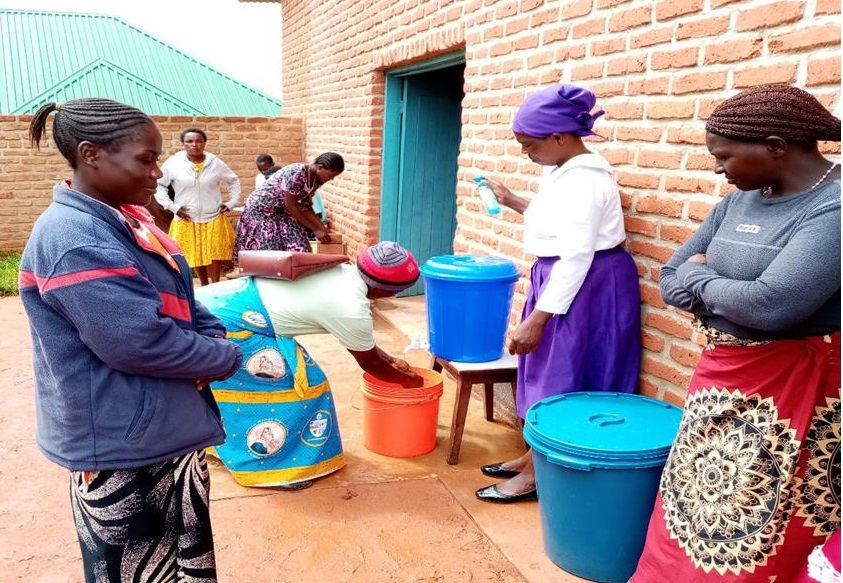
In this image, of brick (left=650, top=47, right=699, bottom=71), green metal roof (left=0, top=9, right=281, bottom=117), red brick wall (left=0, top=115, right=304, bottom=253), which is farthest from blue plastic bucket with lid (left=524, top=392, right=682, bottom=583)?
green metal roof (left=0, top=9, right=281, bottom=117)

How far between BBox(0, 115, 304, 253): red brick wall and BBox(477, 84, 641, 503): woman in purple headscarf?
23.6 feet

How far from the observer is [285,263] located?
307 cm

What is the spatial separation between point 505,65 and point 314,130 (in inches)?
209

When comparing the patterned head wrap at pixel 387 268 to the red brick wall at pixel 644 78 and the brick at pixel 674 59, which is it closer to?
the red brick wall at pixel 644 78

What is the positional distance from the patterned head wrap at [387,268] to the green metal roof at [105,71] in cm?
1117

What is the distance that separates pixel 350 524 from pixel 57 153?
8.39 metres

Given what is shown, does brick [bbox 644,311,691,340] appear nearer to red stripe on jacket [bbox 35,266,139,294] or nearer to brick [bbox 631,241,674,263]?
brick [bbox 631,241,674,263]

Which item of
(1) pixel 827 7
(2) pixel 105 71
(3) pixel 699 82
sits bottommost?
(3) pixel 699 82

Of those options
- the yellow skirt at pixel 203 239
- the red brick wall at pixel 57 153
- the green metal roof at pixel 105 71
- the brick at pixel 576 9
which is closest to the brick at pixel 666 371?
the brick at pixel 576 9

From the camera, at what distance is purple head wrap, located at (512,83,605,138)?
2.90m

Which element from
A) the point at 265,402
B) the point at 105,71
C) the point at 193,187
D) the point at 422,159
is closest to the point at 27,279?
the point at 265,402

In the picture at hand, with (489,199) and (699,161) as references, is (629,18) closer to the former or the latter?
(699,161)

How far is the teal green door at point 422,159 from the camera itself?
6.59 meters

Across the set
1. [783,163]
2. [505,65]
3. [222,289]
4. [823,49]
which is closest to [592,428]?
[783,163]
